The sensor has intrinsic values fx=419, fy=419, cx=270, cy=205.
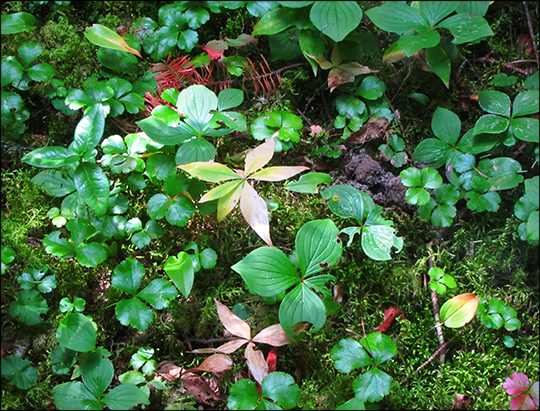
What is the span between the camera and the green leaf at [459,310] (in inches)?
73.3

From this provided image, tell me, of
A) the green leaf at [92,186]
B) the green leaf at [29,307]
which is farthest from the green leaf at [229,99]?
the green leaf at [29,307]

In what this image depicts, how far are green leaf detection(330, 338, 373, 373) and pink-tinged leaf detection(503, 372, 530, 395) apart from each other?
0.63 m

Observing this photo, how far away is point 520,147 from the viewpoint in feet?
7.19

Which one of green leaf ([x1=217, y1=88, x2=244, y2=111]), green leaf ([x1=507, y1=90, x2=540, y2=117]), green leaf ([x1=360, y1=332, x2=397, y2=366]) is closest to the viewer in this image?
green leaf ([x1=360, y1=332, x2=397, y2=366])

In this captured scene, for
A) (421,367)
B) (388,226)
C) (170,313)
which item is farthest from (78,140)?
(421,367)

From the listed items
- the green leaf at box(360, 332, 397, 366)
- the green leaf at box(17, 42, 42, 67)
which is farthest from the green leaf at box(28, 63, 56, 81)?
the green leaf at box(360, 332, 397, 366)

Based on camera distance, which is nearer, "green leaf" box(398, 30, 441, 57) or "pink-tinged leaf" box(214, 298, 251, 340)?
"pink-tinged leaf" box(214, 298, 251, 340)

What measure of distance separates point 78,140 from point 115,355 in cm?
99

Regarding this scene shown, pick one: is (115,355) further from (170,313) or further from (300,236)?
(300,236)

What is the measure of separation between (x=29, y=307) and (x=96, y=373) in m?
0.42

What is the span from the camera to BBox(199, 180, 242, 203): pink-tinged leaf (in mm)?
1830

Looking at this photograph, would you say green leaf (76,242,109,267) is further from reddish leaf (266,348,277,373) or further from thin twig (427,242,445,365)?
thin twig (427,242,445,365)

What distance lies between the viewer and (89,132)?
1897 mm

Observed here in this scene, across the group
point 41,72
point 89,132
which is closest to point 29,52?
point 41,72
